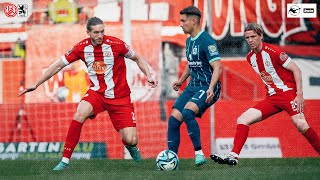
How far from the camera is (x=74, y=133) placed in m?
10.5

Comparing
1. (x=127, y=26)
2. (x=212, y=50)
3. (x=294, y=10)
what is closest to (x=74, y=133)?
(x=212, y=50)

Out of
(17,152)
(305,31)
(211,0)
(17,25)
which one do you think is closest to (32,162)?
(17,152)

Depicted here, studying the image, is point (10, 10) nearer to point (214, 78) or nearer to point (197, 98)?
point (197, 98)

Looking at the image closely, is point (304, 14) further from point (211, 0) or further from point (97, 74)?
point (97, 74)

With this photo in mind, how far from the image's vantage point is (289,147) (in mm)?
13789

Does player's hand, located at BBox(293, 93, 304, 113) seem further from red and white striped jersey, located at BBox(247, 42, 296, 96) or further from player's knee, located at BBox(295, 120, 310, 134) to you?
red and white striped jersey, located at BBox(247, 42, 296, 96)

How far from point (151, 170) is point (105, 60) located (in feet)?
4.74

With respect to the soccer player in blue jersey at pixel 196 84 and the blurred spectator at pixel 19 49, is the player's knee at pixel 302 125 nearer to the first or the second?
the soccer player in blue jersey at pixel 196 84

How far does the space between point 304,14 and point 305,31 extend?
258mm

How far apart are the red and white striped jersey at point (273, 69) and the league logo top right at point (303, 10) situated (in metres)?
3.61

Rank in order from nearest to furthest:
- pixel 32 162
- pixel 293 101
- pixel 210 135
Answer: pixel 293 101, pixel 32 162, pixel 210 135

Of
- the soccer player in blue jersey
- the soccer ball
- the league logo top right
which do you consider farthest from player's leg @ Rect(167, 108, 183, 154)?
the league logo top right

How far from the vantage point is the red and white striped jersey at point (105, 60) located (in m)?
10.8

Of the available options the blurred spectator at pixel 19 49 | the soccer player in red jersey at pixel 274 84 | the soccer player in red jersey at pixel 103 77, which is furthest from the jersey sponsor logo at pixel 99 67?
the blurred spectator at pixel 19 49
